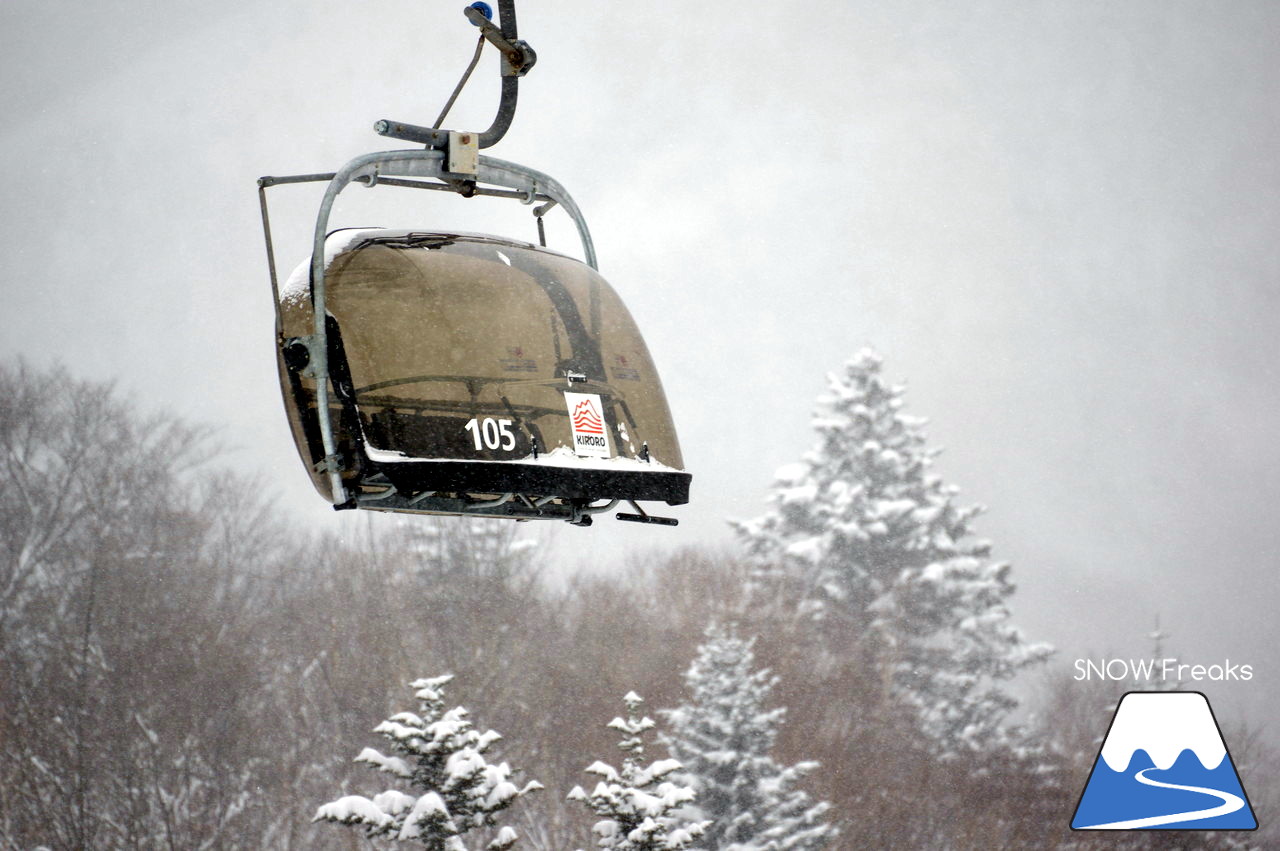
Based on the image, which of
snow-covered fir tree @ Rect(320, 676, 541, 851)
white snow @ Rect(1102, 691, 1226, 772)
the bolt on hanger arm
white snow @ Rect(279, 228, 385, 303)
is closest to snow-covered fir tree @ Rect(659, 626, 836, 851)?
white snow @ Rect(1102, 691, 1226, 772)

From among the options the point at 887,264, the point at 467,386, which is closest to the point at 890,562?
the point at 467,386

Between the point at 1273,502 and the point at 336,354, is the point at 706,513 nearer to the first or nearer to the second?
the point at 1273,502

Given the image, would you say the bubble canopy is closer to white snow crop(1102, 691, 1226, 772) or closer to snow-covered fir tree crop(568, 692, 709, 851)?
snow-covered fir tree crop(568, 692, 709, 851)

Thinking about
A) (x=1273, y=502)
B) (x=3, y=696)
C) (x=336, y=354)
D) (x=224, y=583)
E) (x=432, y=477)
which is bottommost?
(x=432, y=477)

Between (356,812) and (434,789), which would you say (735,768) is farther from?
(356,812)

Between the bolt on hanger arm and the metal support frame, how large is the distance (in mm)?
38

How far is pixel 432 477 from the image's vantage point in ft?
9.52

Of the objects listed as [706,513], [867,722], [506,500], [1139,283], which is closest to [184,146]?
[706,513]

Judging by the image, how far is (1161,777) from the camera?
19.4m

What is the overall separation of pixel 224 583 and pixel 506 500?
934 inches

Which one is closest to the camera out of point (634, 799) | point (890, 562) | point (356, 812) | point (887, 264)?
point (356, 812)

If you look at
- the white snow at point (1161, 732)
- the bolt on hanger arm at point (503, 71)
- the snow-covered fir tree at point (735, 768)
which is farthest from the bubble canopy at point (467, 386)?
the white snow at point (1161, 732)

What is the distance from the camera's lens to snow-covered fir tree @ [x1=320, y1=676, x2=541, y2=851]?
1252 centimetres

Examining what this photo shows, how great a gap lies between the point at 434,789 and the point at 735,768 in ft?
20.7
